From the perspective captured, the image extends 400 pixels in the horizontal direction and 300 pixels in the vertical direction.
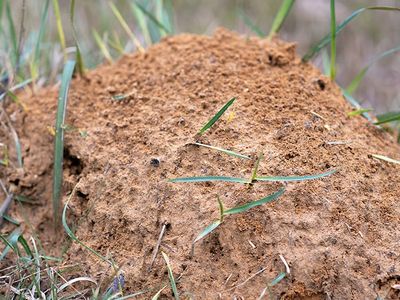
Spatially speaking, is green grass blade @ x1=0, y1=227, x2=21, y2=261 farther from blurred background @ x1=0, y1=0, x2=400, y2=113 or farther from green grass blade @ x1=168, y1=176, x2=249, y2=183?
blurred background @ x1=0, y1=0, x2=400, y2=113

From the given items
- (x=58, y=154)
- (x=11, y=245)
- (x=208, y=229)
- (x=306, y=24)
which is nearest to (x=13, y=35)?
(x=58, y=154)

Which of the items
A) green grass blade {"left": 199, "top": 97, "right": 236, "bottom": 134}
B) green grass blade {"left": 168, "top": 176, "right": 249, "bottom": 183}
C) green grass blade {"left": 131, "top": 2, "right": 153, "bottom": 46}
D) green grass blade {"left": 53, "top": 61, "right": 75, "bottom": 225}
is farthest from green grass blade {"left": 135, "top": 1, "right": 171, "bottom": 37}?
green grass blade {"left": 168, "top": 176, "right": 249, "bottom": 183}

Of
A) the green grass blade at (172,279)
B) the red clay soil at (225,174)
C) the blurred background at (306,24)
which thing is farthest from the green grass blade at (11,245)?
the blurred background at (306,24)

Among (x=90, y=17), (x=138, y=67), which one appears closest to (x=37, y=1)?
(x=90, y=17)

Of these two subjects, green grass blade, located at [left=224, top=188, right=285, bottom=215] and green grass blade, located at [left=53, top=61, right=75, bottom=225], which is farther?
green grass blade, located at [left=53, top=61, right=75, bottom=225]

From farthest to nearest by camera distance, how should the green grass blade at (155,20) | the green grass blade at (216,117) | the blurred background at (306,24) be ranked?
the blurred background at (306,24), the green grass blade at (155,20), the green grass blade at (216,117)

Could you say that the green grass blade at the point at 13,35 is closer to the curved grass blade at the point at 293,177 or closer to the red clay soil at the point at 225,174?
the red clay soil at the point at 225,174

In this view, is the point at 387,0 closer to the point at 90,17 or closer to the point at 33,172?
the point at 90,17

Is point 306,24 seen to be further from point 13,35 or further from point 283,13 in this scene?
point 13,35
